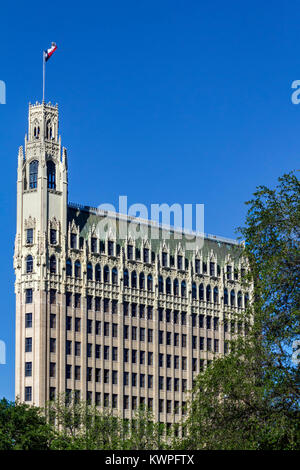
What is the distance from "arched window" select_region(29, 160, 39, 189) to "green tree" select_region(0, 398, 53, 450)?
56069mm

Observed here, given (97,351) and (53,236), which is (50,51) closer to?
(53,236)

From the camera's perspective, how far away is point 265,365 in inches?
3558

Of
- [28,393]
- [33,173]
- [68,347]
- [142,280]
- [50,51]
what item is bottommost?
[28,393]

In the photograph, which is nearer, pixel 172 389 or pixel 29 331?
pixel 29 331

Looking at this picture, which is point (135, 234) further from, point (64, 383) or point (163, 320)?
point (64, 383)

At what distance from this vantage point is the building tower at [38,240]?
177 meters

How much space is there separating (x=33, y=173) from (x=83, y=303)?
21.7m

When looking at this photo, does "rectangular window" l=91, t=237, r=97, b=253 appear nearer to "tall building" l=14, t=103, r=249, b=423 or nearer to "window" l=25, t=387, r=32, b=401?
A: "tall building" l=14, t=103, r=249, b=423

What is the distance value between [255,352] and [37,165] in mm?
101366

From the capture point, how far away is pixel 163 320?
650ft

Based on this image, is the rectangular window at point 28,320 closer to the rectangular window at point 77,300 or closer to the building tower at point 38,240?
the building tower at point 38,240

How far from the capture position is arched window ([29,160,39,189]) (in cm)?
18725

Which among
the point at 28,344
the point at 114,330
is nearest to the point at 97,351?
the point at 114,330
